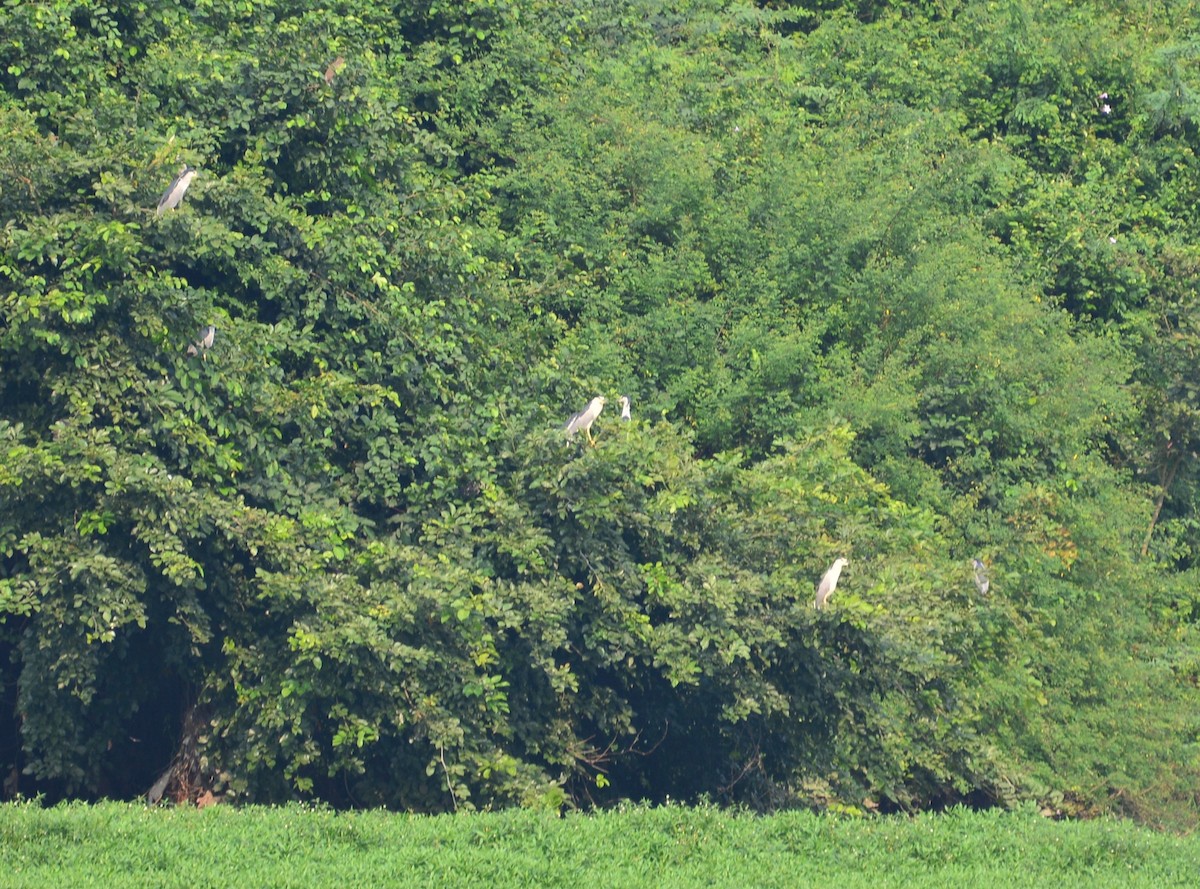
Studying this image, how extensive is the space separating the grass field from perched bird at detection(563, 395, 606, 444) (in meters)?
2.05

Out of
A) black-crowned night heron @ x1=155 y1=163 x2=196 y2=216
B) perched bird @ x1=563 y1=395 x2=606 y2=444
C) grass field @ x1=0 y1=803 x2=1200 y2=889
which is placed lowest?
grass field @ x1=0 y1=803 x2=1200 y2=889

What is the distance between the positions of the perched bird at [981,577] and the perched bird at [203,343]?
4.84 meters

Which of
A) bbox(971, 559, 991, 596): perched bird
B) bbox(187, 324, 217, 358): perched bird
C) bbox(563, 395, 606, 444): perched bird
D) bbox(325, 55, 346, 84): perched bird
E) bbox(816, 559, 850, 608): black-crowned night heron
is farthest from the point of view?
bbox(971, 559, 991, 596): perched bird

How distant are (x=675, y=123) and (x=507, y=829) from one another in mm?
7523

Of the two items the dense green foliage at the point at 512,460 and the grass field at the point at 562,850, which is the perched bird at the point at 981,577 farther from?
the grass field at the point at 562,850

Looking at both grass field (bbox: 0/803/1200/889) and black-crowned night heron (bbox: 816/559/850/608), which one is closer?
grass field (bbox: 0/803/1200/889)

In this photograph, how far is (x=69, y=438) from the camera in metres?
6.83

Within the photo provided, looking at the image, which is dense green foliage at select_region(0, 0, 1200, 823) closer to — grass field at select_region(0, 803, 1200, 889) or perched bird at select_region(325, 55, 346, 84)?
perched bird at select_region(325, 55, 346, 84)

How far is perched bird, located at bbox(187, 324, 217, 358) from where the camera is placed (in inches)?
290

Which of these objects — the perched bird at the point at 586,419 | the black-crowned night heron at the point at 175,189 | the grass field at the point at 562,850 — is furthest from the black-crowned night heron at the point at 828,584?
the black-crowned night heron at the point at 175,189

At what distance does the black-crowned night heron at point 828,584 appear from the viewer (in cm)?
771

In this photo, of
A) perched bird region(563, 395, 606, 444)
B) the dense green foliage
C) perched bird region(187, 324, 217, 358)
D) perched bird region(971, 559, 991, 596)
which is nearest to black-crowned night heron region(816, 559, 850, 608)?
the dense green foliage

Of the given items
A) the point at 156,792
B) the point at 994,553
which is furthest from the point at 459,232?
the point at 994,553

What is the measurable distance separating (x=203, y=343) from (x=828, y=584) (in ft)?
11.4
